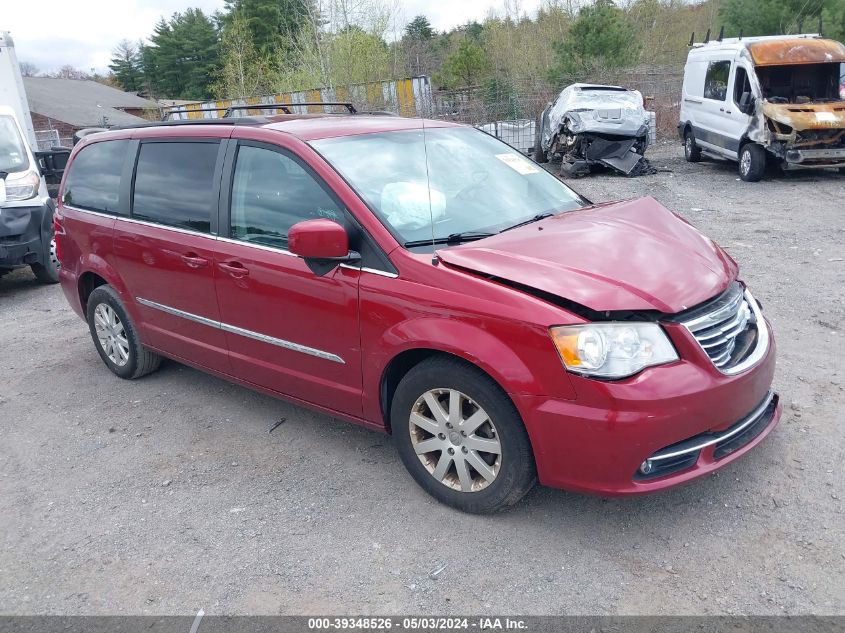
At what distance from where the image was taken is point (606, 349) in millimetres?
2809

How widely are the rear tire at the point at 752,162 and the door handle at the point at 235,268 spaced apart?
11.2 m

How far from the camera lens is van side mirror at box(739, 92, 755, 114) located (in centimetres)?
1226

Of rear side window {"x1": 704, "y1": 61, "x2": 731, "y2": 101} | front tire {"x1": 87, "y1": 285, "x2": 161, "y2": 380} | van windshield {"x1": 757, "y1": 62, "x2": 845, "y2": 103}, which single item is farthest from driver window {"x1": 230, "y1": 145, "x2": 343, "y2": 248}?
rear side window {"x1": 704, "y1": 61, "x2": 731, "y2": 101}

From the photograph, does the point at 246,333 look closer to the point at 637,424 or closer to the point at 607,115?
the point at 637,424

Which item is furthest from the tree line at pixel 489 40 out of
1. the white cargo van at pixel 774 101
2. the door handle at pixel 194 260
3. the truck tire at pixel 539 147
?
the door handle at pixel 194 260

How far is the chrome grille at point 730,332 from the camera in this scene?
296 centimetres

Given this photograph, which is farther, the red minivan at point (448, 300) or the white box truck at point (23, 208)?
the white box truck at point (23, 208)

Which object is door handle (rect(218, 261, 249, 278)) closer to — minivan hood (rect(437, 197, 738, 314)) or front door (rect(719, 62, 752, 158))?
minivan hood (rect(437, 197, 738, 314))

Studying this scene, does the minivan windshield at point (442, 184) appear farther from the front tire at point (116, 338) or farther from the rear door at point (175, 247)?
the front tire at point (116, 338)

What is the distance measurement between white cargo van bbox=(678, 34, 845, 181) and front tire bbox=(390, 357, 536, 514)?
10.8 meters

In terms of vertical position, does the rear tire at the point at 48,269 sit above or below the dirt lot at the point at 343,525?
above

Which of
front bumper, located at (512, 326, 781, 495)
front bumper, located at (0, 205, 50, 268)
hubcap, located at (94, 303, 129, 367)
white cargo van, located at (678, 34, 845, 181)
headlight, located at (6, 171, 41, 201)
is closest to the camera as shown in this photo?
front bumper, located at (512, 326, 781, 495)

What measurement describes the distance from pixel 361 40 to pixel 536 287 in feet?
85.0

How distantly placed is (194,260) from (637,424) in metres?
2.73
